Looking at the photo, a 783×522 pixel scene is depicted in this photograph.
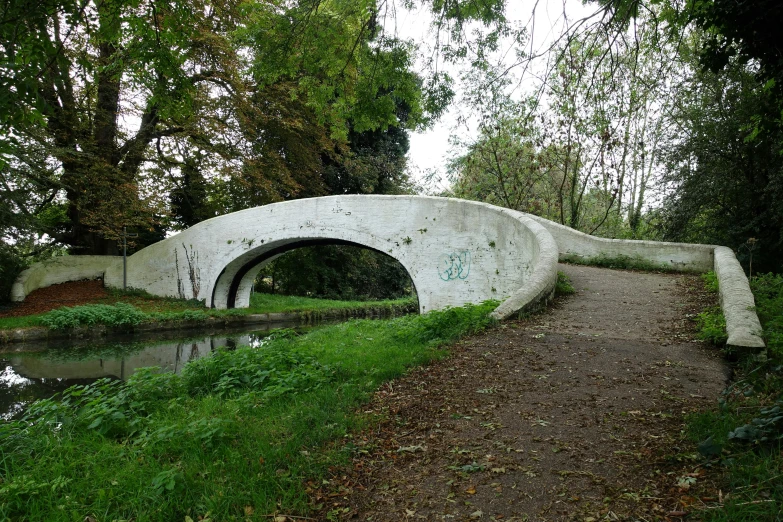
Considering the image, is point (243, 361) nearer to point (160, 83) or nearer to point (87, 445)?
point (87, 445)

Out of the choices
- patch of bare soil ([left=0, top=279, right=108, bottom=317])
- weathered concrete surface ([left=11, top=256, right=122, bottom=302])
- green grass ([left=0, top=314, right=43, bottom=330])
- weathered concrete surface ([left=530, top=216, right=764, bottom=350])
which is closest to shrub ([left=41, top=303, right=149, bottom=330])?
green grass ([left=0, top=314, right=43, bottom=330])

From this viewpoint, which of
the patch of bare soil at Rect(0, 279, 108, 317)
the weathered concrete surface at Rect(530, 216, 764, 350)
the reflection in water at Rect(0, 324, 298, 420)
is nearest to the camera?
the weathered concrete surface at Rect(530, 216, 764, 350)

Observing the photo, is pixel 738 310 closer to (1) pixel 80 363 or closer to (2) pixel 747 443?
(2) pixel 747 443

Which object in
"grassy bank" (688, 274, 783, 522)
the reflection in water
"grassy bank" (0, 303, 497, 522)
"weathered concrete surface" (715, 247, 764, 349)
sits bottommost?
the reflection in water

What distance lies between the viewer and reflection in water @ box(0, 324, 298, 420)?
619 cm

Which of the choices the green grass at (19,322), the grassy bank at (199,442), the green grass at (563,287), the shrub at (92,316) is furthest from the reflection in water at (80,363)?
the green grass at (563,287)

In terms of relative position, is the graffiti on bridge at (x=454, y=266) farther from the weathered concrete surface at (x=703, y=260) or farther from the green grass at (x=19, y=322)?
the green grass at (x=19, y=322)

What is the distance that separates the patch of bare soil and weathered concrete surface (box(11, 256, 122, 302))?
0.53 ft

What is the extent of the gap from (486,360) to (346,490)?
80.7 inches

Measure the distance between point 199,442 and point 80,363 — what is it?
256 inches

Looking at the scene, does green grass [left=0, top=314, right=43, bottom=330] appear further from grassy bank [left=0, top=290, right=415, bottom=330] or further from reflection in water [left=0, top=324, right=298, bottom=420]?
reflection in water [left=0, top=324, right=298, bottom=420]

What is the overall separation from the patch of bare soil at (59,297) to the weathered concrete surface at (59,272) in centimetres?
16

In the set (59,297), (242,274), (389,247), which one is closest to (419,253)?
(389,247)

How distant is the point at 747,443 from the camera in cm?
229
